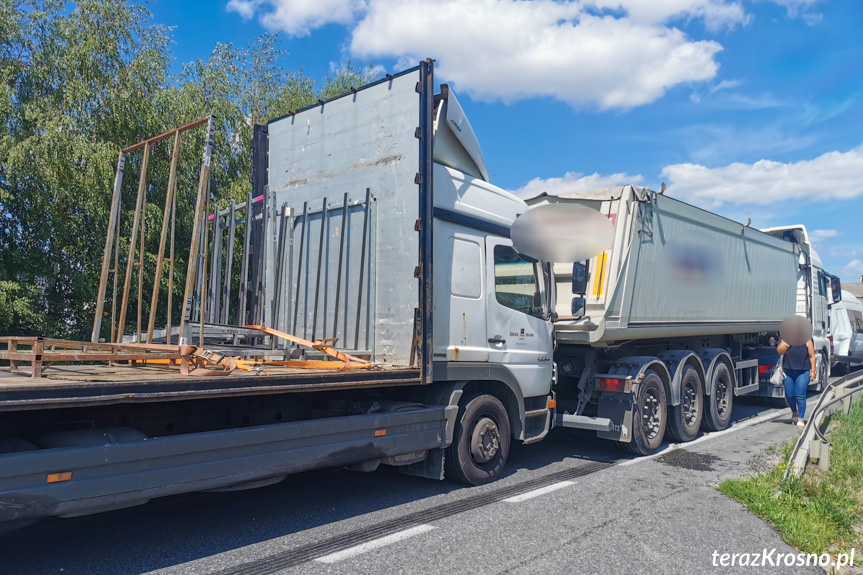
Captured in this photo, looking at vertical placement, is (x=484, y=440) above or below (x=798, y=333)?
below

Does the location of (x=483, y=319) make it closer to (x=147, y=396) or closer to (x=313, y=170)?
(x=313, y=170)

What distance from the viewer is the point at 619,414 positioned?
24.7 feet

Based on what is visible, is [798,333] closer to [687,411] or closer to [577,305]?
[687,411]

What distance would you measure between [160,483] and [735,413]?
10.7m

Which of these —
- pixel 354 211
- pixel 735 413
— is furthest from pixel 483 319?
pixel 735 413

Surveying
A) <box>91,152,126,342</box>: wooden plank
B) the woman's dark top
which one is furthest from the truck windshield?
the woman's dark top

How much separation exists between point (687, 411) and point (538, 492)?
3.97 meters

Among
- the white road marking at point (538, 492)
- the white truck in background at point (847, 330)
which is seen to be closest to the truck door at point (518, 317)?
the white road marking at point (538, 492)

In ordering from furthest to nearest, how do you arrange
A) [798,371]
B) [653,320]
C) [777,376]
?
1. [777,376]
2. [798,371]
3. [653,320]

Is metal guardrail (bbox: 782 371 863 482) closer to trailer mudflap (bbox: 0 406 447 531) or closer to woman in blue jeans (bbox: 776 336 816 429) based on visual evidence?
woman in blue jeans (bbox: 776 336 816 429)

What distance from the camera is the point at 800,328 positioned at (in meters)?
9.80

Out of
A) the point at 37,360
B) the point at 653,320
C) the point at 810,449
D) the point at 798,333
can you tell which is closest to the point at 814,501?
the point at 810,449

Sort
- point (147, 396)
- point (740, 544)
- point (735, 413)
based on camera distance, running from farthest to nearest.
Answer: point (735, 413) < point (740, 544) < point (147, 396)

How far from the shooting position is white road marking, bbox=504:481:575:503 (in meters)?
5.68
